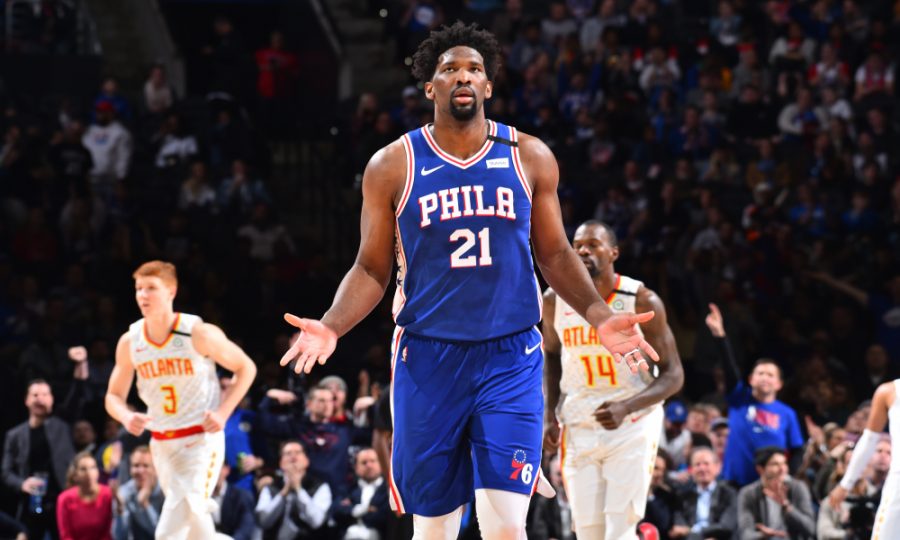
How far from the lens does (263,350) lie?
611 inches

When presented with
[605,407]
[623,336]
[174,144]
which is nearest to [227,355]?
[605,407]

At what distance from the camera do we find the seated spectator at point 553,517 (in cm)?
1170

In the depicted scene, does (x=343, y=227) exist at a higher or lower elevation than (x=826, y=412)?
higher

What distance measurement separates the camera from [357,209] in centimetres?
1697

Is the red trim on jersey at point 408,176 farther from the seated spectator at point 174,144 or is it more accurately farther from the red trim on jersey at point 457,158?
the seated spectator at point 174,144

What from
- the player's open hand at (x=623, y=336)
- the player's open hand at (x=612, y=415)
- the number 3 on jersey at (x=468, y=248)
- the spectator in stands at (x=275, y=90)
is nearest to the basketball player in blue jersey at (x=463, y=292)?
the number 3 on jersey at (x=468, y=248)

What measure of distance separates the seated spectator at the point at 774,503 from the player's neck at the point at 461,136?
647cm

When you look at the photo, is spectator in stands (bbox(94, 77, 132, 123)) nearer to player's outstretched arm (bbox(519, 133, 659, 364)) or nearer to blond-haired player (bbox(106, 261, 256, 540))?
blond-haired player (bbox(106, 261, 256, 540))

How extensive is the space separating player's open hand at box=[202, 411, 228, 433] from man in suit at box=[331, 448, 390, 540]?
300cm

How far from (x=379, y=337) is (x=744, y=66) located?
6203 millimetres

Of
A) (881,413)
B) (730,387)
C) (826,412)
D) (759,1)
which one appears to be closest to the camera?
(881,413)

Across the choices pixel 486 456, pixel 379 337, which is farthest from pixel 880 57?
pixel 486 456

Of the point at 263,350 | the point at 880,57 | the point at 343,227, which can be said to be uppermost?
the point at 880,57

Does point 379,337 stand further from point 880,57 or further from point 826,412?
point 880,57
